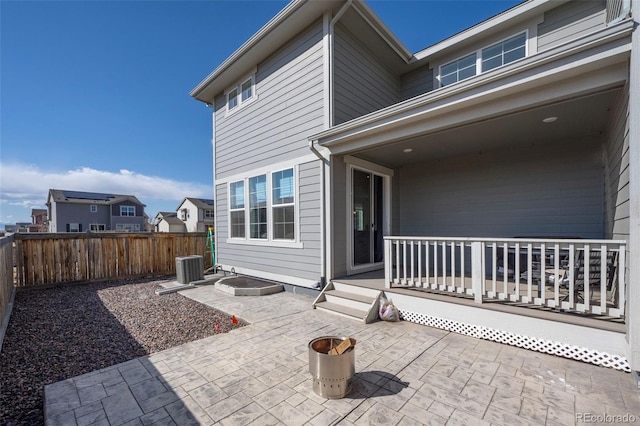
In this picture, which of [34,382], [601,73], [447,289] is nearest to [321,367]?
[447,289]

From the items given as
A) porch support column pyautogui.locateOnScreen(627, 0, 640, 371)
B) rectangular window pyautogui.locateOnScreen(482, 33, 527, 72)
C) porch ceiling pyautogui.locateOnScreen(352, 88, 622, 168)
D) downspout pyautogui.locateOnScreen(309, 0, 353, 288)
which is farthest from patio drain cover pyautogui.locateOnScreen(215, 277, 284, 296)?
rectangular window pyautogui.locateOnScreen(482, 33, 527, 72)

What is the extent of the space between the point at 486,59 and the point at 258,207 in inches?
253

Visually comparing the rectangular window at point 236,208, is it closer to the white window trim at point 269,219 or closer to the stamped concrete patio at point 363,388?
the white window trim at point 269,219

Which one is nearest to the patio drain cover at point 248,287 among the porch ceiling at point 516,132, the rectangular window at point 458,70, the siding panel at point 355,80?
the porch ceiling at point 516,132

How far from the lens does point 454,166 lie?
19.9 feet

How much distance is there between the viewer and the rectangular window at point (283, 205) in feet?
19.6

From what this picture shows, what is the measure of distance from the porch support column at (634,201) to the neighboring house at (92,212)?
35.6 metres

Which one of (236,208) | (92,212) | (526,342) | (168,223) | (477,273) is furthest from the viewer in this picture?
(168,223)

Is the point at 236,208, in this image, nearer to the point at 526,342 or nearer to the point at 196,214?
the point at 526,342

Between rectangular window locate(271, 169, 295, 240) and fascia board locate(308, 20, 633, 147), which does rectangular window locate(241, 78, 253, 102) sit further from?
fascia board locate(308, 20, 633, 147)

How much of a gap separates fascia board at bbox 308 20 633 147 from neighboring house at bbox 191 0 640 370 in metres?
0.02

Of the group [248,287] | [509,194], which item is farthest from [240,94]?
[509,194]

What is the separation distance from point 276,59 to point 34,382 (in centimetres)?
680

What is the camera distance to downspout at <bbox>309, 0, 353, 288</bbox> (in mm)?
5215
